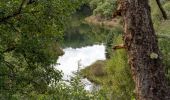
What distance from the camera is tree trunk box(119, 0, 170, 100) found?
→ 5852 mm

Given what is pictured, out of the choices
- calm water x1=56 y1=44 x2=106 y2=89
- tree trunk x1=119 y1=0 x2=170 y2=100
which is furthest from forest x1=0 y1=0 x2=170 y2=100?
calm water x1=56 y1=44 x2=106 y2=89

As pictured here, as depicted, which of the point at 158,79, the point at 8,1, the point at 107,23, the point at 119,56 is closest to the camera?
the point at 158,79

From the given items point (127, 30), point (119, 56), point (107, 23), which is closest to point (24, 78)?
point (127, 30)

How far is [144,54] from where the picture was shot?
584 centimetres

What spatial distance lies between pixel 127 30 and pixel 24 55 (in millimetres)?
7309

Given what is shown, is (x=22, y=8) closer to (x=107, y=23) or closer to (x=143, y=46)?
(x=143, y=46)

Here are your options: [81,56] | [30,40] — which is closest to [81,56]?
[81,56]

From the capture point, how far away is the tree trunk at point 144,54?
19.2 feet

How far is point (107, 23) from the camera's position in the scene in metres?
76.2

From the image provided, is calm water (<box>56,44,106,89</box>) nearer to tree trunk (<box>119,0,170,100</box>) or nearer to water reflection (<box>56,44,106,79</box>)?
water reflection (<box>56,44,106,79</box>)

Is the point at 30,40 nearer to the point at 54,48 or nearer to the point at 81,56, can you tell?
the point at 54,48

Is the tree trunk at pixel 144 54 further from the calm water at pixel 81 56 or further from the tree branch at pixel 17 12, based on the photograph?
→ the calm water at pixel 81 56

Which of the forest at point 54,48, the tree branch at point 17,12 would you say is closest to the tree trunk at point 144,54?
the forest at point 54,48

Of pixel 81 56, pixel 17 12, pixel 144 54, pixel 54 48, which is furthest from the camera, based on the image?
pixel 81 56
